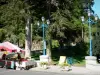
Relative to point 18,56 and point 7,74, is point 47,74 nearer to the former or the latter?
point 7,74

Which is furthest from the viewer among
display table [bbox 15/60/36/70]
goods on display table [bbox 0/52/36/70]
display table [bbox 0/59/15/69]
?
display table [bbox 0/59/15/69]

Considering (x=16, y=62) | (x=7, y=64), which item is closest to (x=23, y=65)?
(x=16, y=62)

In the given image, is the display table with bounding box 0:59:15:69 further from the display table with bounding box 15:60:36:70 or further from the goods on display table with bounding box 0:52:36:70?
the display table with bounding box 15:60:36:70

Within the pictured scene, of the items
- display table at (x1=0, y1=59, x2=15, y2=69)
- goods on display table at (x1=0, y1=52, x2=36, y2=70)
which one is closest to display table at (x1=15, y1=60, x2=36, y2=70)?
goods on display table at (x1=0, y1=52, x2=36, y2=70)

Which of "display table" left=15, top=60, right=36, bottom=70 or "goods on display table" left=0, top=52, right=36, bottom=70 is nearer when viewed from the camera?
"display table" left=15, top=60, right=36, bottom=70

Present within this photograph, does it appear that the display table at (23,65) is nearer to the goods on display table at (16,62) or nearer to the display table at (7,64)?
the goods on display table at (16,62)

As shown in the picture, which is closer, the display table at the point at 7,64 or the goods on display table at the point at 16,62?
the goods on display table at the point at 16,62

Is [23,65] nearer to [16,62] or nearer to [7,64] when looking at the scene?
[16,62]

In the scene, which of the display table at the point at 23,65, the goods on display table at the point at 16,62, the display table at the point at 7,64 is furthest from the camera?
the display table at the point at 7,64

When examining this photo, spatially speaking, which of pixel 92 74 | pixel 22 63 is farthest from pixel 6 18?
pixel 92 74

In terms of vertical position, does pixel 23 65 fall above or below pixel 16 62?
below

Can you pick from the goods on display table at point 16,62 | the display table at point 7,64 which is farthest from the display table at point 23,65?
the display table at point 7,64

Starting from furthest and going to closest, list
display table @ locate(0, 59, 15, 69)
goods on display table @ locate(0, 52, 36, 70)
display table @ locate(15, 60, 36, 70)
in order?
display table @ locate(0, 59, 15, 69), goods on display table @ locate(0, 52, 36, 70), display table @ locate(15, 60, 36, 70)

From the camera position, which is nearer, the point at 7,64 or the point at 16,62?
the point at 16,62
